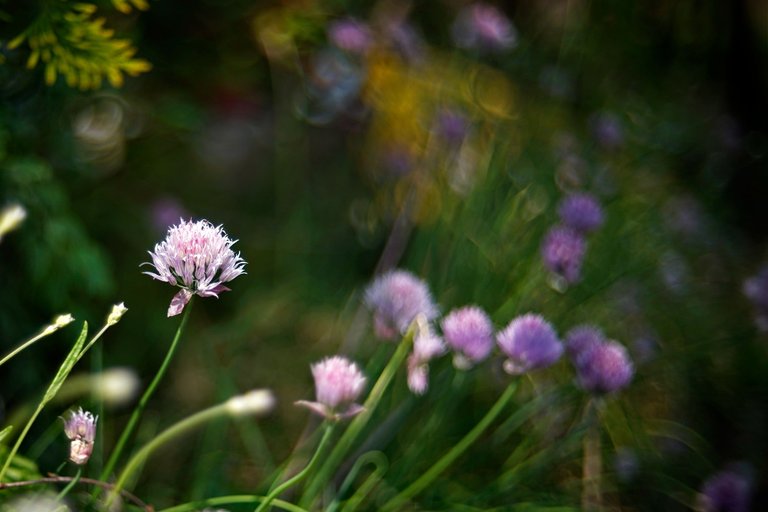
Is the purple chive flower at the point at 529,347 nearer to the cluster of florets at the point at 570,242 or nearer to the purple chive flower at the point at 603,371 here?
the purple chive flower at the point at 603,371

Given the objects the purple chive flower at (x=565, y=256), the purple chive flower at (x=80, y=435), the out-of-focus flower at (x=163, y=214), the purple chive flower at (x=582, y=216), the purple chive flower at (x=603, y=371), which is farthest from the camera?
the out-of-focus flower at (x=163, y=214)

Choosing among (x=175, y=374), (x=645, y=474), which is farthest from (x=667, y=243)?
(x=175, y=374)

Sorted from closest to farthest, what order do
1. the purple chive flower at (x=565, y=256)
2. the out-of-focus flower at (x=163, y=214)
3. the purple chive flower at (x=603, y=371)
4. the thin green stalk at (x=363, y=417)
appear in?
1. the thin green stalk at (x=363, y=417)
2. the purple chive flower at (x=603, y=371)
3. the purple chive flower at (x=565, y=256)
4. the out-of-focus flower at (x=163, y=214)

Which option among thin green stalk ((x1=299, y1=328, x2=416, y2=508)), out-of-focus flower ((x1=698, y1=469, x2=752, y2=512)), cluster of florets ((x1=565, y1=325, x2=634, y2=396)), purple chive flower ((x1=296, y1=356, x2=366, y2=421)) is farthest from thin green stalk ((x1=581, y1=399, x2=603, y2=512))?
purple chive flower ((x1=296, y1=356, x2=366, y2=421))

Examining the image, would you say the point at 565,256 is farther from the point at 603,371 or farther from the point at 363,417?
the point at 363,417

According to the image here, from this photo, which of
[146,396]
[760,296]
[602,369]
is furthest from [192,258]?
[760,296]

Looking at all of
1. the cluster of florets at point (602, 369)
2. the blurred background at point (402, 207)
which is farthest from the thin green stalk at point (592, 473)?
the cluster of florets at point (602, 369)
